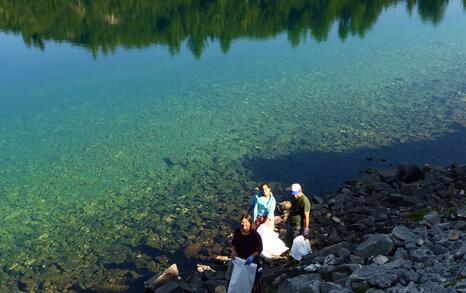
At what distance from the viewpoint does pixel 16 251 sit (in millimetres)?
18922

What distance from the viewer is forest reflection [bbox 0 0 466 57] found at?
60.1 meters

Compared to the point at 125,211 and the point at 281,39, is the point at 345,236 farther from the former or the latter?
the point at 281,39

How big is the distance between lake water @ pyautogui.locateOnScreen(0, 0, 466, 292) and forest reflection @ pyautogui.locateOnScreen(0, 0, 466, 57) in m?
0.68

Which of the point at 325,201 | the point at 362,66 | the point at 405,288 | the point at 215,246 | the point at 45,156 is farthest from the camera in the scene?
the point at 362,66

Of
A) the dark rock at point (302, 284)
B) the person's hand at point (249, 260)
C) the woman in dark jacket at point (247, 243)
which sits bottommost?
the dark rock at point (302, 284)

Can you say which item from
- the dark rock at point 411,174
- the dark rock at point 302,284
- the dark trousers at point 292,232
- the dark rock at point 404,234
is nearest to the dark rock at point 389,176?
the dark rock at point 411,174

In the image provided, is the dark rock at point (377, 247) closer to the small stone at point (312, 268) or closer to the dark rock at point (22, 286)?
the small stone at point (312, 268)

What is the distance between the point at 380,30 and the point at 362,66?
19.7 m

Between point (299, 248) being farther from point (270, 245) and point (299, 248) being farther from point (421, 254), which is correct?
point (421, 254)

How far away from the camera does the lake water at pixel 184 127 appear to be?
63.5 ft

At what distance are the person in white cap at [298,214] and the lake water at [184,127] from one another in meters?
3.82

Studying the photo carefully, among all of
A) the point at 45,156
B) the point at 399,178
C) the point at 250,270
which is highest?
the point at 250,270

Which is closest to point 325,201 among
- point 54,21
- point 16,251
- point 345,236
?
point 345,236

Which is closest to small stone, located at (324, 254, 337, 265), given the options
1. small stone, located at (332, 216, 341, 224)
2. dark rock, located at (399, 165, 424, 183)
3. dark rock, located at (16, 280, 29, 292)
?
small stone, located at (332, 216, 341, 224)
